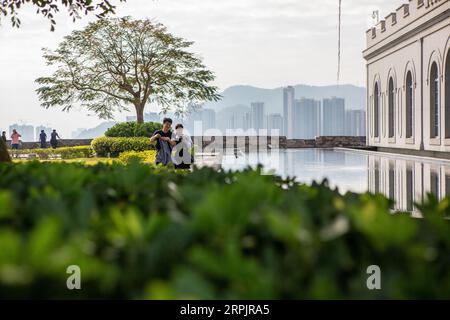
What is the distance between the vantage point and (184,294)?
4.06 ft

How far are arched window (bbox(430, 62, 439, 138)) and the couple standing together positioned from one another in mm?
18156

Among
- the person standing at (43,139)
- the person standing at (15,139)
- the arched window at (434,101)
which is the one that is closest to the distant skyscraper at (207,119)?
the person standing at (43,139)

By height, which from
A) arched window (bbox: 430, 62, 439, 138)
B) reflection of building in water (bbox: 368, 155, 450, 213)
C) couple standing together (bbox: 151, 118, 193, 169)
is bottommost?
reflection of building in water (bbox: 368, 155, 450, 213)

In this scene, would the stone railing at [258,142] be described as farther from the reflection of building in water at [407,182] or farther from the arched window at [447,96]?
the reflection of building in water at [407,182]

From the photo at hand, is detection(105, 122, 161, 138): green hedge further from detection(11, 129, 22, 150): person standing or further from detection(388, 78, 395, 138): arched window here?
detection(388, 78, 395, 138): arched window

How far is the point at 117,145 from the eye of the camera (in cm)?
3241

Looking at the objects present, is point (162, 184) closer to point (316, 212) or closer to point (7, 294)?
point (316, 212)

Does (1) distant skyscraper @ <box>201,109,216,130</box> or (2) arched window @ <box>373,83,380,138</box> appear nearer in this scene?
(2) arched window @ <box>373,83,380,138</box>

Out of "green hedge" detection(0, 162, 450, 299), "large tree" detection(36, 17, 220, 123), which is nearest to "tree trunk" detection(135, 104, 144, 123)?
"large tree" detection(36, 17, 220, 123)

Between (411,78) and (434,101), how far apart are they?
4438mm

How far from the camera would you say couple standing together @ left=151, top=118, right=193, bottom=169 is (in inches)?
533

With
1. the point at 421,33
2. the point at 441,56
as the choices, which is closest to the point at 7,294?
the point at 441,56

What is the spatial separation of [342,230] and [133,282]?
541mm
